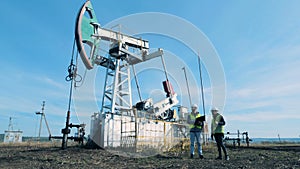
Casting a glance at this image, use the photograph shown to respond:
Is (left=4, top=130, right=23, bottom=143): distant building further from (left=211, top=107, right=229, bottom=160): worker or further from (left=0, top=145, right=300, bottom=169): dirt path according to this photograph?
(left=211, top=107, right=229, bottom=160): worker

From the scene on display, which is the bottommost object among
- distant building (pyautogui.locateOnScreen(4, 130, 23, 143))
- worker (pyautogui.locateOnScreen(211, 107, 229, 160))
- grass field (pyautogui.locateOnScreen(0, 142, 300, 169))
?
distant building (pyautogui.locateOnScreen(4, 130, 23, 143))

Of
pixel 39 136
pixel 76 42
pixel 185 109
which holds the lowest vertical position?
pixel 39 136

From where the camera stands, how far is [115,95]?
12.5 m

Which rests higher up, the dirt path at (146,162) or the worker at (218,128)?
the worker at (218,128)

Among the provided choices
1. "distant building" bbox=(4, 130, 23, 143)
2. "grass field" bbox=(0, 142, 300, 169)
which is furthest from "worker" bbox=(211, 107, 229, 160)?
"distant building" bbox=(4, 130, 23, 143)

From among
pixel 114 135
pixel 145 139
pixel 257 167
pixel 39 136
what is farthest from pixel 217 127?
pixel 39 136

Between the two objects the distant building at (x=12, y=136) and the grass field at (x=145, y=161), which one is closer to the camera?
the grass field at (x=145, y=161)

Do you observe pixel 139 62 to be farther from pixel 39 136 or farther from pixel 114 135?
pixel 39 136

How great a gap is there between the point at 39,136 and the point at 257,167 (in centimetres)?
2812

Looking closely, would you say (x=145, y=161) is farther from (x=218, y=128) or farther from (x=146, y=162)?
(x=218, y=128)

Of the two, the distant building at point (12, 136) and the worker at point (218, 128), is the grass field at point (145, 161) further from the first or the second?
the distant building at point (12, 136)

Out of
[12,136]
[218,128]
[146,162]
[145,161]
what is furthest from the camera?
[12,136]

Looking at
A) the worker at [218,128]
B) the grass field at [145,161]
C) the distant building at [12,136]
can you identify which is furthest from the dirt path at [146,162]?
the distant building at [12,136]

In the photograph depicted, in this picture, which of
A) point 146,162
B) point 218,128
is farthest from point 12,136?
point 218,128
